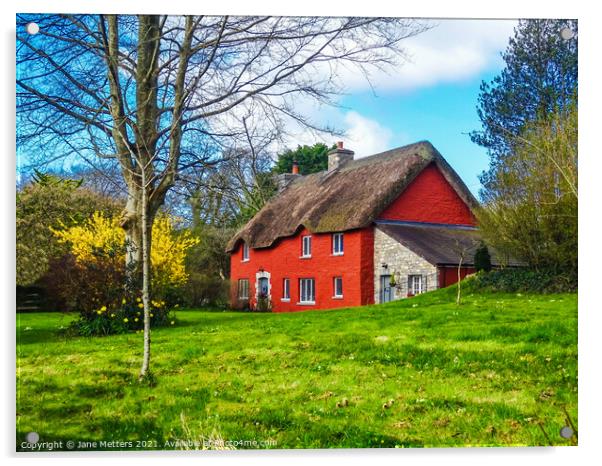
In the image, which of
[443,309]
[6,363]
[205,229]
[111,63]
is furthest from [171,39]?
[443,309]

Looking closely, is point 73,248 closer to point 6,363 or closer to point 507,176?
point 6,363

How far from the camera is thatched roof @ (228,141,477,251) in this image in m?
6.46

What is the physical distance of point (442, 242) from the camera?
6.62 m

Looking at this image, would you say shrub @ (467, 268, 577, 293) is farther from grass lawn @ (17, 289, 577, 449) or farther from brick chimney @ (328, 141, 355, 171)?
brick chimney @ (328, 141, 355, 171)

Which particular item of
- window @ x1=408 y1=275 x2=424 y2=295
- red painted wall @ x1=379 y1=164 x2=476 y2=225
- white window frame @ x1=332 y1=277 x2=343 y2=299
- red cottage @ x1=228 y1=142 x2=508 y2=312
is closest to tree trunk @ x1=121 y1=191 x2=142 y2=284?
red cottage @ x1=228 y1=142 x2=508 y2=312

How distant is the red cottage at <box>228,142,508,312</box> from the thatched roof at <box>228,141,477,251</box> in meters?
0.01

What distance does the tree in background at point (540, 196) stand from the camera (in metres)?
6.39

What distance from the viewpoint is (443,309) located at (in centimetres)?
664

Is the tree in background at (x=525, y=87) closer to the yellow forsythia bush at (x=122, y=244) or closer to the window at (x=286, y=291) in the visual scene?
the window at (x=286, y=291)

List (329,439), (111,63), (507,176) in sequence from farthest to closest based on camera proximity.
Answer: (507,176), (111,63), (329,439)

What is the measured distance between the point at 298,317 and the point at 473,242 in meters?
1.94

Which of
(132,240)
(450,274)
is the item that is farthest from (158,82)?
(450,274)

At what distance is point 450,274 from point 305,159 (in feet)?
6.13

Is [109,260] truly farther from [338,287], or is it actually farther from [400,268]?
[400,268]
